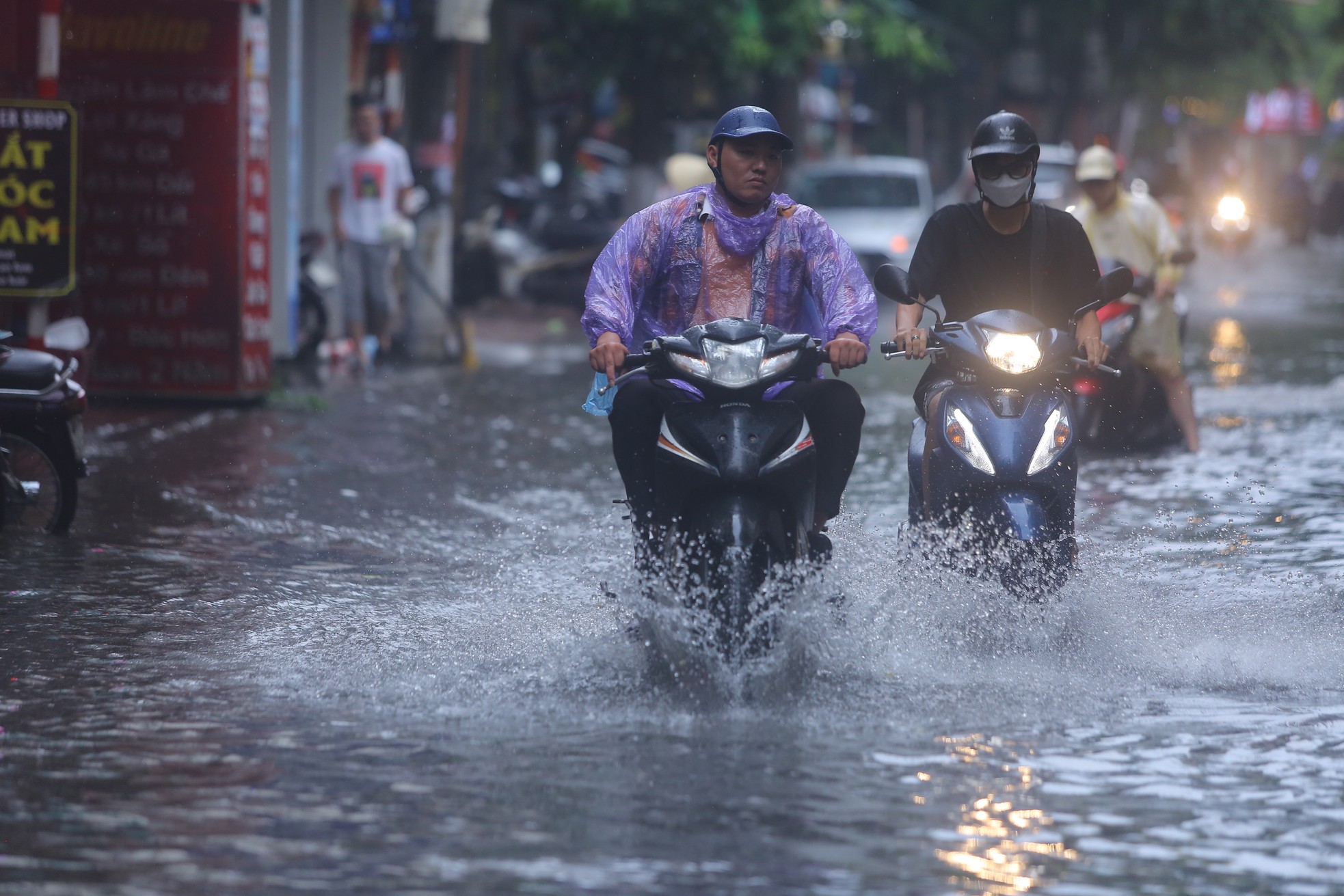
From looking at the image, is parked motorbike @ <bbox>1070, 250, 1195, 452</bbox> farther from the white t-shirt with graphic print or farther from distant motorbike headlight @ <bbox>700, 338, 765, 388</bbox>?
distant motorbike headlight @ <bbox>700, 338, 765, 388</bbox>

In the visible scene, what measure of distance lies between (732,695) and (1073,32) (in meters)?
38.3

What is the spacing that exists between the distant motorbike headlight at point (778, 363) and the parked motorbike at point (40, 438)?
11.9 feet

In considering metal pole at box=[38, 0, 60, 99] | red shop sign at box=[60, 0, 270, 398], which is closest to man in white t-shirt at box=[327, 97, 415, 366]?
red shop sign at box=[60, 0, 270, 398]

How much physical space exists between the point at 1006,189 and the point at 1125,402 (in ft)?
17.7

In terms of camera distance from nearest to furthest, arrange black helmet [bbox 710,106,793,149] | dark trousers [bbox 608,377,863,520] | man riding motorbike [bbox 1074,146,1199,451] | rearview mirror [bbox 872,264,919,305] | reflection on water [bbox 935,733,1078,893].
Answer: reflection on water [bbox 935,733,1078,893]
dark trousers [bbox 608,377,863,520]
black helmet [bbox 710,106,793,149]
rearview mirror [bbox 872,264,919,305]
man riding motorbike [bbox 1074,146,1199,451]

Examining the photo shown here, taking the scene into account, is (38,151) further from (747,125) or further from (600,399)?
(747,125)

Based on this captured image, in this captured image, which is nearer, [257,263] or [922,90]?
[257,263]

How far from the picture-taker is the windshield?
2720 cm

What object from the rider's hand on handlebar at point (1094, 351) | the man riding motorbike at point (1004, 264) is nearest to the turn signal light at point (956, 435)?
the man riding motorbike at point (1004, 264)

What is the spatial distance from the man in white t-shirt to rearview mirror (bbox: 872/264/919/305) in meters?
9.53

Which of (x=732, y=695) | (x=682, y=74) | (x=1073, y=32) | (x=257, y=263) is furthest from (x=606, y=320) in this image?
(x=1073, y=32)

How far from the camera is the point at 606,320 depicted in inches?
234

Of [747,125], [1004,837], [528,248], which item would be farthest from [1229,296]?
[1004,837]

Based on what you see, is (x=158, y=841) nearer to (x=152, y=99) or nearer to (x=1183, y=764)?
(x=1183, y=764)
